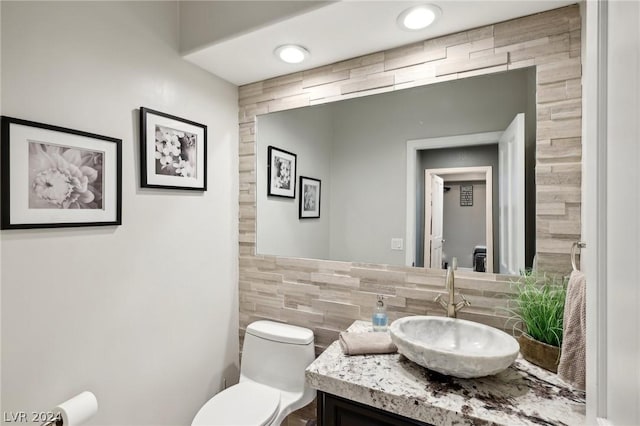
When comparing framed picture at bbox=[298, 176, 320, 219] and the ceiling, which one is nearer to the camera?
the ceiling

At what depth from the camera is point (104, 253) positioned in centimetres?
138

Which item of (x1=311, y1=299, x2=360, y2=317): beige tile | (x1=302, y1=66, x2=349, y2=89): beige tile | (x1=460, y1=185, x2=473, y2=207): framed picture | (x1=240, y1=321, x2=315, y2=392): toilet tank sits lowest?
(x1=240, y1=321, x2=315, y2=392): toilet tank

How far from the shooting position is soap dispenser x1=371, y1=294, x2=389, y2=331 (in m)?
1.52

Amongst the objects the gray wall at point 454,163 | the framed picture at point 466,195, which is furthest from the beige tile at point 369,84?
the framed picture at point 466,195

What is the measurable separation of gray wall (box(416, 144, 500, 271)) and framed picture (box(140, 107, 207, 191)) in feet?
4.13

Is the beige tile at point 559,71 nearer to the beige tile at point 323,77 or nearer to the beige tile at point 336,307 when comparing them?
the beige tile at point 323,77

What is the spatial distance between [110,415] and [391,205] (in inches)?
65.9

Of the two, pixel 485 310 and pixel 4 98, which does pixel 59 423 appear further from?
pixel 485 310

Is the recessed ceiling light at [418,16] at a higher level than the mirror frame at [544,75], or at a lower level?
higher

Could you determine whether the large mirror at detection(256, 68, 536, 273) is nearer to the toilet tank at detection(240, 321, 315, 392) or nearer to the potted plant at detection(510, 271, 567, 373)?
the potted plant at detection(510, 271, 567, 373)

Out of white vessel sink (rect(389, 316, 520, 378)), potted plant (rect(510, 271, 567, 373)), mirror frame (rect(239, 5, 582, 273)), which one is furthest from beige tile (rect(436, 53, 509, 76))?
white vessel sink (rect(389, 316, 520, 378))

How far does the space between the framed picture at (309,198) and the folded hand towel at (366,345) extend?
793 mm

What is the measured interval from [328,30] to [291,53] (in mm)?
266

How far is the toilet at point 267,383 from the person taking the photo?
148 centimetres
